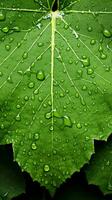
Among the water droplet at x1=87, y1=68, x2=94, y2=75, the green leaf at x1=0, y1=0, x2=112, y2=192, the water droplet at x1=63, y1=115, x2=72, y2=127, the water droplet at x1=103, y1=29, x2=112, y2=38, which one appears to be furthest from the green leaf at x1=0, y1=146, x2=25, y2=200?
the water droplet at x1=103, y1=29, x2=112, y2=38

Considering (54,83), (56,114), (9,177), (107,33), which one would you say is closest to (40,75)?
(54,83)

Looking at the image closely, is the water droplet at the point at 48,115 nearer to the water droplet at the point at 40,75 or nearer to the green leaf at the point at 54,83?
the green leaf at the point at 54,83

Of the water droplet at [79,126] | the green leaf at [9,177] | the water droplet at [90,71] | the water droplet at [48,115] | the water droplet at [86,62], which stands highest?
the water droplet at [86,62]

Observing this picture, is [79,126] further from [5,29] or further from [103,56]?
[5,29]

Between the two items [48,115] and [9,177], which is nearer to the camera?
[48,115]

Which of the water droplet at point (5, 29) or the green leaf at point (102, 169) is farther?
the green leaf at point (102, 169)

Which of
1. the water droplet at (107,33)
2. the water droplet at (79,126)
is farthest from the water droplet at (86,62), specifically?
the water droplet at (79,126)
